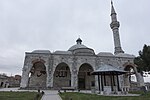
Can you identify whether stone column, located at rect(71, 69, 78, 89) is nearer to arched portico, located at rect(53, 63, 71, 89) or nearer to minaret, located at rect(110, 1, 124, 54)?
arched portico, located at rect(53, 63, 71, 89)

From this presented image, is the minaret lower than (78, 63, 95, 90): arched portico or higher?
higher

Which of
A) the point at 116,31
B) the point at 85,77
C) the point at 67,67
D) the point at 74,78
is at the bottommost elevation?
the point at 74,78

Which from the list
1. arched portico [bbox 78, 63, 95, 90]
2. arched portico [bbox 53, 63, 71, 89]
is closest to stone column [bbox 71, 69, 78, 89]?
arched portico [bbox 53, 63, 71, 89]

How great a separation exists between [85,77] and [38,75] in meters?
9.68

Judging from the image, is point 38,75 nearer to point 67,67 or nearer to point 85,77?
point 67,67

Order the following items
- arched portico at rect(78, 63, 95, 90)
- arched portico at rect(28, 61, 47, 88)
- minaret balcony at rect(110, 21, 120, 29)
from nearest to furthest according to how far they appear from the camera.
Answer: arched portico at rect(28, 61, 47, 88) → arched portico at rect(78, 63, 95, 90) → minaret balcony at rect(110, 21, 120, 29)

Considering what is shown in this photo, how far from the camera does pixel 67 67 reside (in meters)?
29.2

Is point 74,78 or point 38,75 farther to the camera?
point 38,75

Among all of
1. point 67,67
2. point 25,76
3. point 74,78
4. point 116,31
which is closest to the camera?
point 25,76

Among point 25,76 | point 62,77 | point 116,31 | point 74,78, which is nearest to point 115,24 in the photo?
point 116,31

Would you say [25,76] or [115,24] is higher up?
[115,24]

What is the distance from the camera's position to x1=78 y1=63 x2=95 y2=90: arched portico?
29078mm

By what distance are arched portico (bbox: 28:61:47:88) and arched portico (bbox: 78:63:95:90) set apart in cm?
726

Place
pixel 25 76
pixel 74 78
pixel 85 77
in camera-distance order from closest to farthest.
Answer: pixel 25 76
pixel 74 78
pixel 85 77
